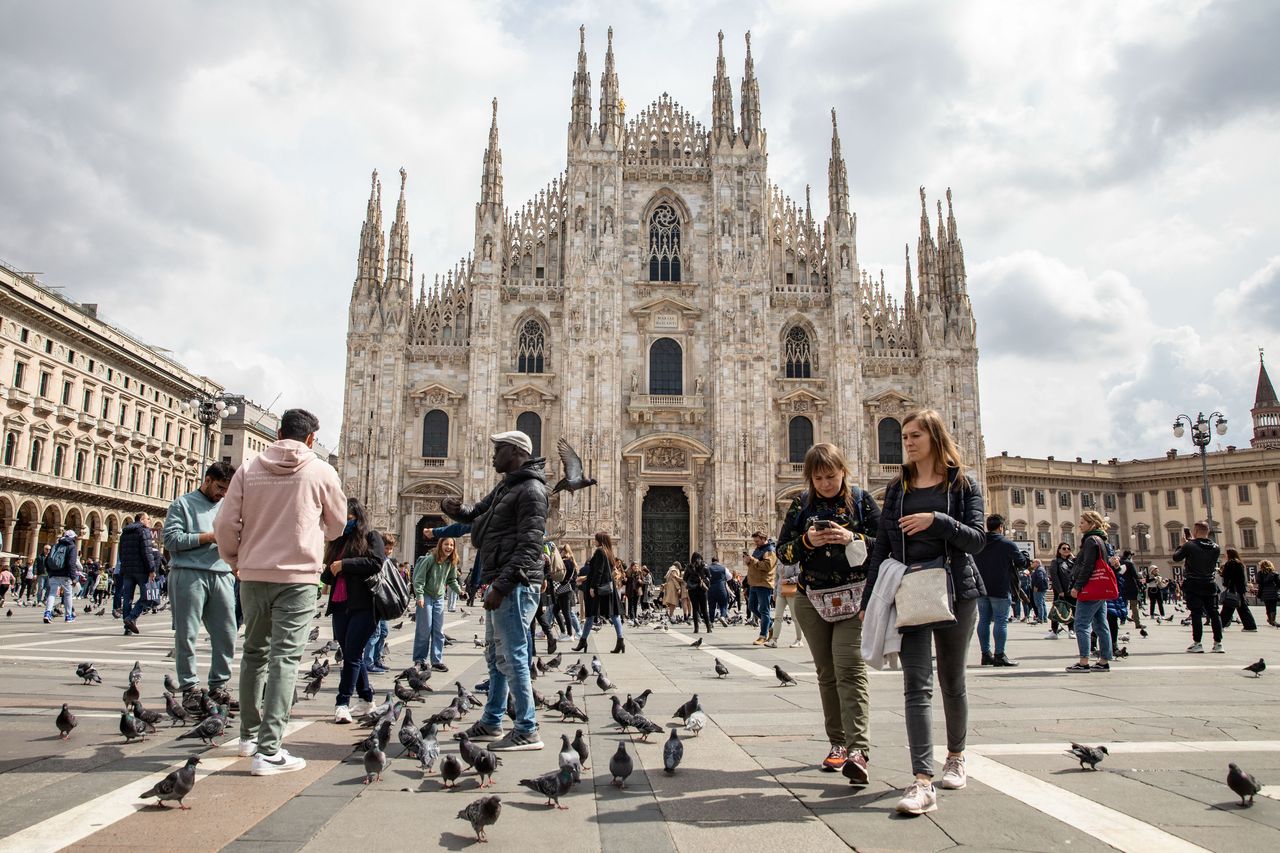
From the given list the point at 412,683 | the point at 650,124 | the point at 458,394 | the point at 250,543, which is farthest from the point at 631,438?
the point at 250,543

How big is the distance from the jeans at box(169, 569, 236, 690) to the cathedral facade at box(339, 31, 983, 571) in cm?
2571

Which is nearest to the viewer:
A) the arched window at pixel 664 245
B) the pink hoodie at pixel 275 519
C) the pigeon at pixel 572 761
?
Answer: the pigeon at pixel 572 761

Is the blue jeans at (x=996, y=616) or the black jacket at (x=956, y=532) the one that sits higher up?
the black jacket at (x=956, y=532)

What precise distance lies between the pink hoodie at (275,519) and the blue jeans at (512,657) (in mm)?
1140

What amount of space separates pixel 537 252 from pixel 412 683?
30235 millimetres

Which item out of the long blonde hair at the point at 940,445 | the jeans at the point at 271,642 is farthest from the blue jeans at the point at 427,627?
the long blonde hair at the point at 940,445

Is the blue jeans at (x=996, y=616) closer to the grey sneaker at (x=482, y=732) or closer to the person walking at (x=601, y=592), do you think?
the person walking at (x=601, y=592)

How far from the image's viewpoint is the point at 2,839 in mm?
3293

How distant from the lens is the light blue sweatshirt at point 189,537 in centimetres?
674

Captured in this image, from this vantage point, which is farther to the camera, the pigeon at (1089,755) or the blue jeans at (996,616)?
the blue jeans at (996,616)

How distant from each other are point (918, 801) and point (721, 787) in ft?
3.07

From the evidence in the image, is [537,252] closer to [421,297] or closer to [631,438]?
[421,297]

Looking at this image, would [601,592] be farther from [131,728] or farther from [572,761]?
[572,761]

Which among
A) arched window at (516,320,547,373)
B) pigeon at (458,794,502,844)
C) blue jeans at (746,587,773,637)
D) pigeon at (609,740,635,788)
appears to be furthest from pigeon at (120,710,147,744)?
arched window at (516,320,547,373)
